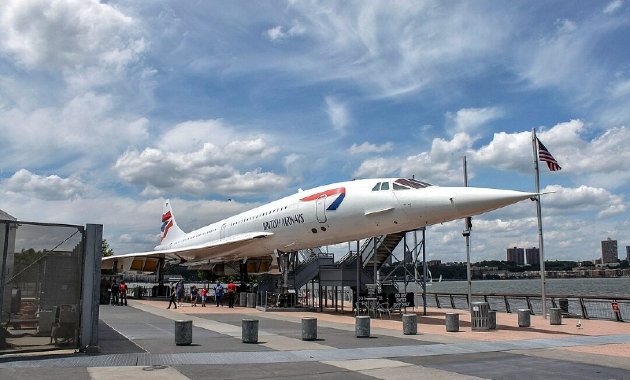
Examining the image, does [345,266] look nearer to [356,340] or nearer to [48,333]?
[356,340]

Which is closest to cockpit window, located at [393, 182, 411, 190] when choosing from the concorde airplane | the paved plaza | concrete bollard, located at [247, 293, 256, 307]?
the concorde airplane

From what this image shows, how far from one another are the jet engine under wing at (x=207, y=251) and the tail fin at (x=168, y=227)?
9196 millimetres

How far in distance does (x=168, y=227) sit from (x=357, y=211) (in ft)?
103

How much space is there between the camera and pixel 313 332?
12133 millimetres

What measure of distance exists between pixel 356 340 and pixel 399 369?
3713 millimetres

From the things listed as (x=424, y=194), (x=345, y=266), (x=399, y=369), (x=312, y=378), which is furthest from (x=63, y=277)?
(x=345, y=266)

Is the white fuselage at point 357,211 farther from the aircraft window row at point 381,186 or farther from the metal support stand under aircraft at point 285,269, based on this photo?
the metal support stand under aircraft at point 285,269

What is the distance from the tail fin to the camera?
149ft

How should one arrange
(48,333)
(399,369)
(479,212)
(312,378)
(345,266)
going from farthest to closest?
1. (345,266)
2. (479,212)
3. (48,333)
4. (399,369)
5. (312,378)

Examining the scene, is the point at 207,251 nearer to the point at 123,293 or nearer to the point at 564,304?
the point at 123,293

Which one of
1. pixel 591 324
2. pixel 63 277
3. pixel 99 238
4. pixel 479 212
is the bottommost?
pixel 591 324

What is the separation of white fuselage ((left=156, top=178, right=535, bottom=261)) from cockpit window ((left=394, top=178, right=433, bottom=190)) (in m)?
0.06

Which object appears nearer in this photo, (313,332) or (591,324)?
(313,332)

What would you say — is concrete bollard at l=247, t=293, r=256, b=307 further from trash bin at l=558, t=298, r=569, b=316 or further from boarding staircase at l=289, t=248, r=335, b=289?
trash bin at l=558, t=298, r=569, b=316
